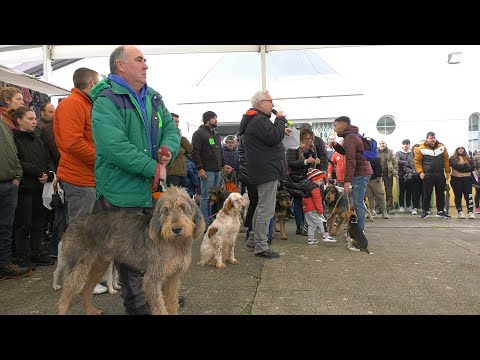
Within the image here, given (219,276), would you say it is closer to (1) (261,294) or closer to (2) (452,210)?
(1) (261,294)

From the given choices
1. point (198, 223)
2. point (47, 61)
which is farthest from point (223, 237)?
point (47, 61)

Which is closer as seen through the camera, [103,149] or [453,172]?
[103,149]

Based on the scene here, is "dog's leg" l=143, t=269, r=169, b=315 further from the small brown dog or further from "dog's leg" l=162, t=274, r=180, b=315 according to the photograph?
the small brown dog

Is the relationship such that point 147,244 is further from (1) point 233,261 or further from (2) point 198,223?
(1) point 233,261

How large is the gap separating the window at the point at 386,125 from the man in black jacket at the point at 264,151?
12.5 m

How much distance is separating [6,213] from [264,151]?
11.2ft

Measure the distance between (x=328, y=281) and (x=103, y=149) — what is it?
10.3ft

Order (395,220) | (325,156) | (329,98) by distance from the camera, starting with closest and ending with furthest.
→ (325,156)
(395,220)
(329,98)

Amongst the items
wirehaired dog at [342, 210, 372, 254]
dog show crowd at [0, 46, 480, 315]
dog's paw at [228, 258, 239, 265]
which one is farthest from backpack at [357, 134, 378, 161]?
dog's paw at [228, 258, 239, 265]

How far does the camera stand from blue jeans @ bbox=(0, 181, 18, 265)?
4.77 m

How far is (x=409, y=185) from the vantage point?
11492 millimetres

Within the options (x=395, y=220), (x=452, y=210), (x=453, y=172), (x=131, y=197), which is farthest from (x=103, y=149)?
(x=452, y=210)

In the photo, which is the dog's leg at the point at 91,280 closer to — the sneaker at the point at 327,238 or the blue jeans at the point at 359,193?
the blue jeans at the point at 359,193

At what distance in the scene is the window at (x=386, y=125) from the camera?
16.9m
